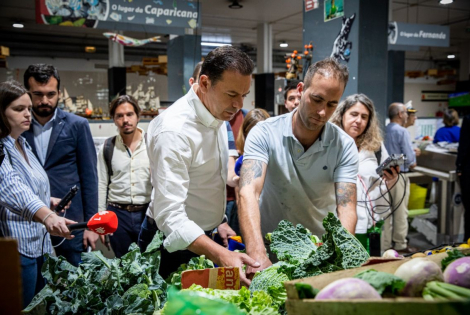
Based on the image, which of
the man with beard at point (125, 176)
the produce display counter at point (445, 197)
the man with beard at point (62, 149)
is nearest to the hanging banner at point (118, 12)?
the man with beard at point (125, 176)

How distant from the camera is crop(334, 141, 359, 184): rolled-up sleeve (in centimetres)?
190

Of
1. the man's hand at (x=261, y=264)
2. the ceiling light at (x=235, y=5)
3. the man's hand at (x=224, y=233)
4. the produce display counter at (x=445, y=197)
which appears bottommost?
the produce display counter at (x=445, y=197)

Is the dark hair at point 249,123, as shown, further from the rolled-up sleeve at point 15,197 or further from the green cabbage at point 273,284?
the green cabbage at point 273,284

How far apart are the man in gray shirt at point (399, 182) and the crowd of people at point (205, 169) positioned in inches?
80.6

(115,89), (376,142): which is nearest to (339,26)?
(376,142)

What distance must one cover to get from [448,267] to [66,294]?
1137mm

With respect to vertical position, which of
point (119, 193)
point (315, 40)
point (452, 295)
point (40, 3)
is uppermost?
point (40, 3)

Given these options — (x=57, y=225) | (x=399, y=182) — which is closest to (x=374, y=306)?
(x=57, y=225)

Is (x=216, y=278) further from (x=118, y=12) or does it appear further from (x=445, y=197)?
(x=445, y=197)

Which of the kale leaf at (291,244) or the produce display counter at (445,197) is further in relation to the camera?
the produce display counter at (445,197)

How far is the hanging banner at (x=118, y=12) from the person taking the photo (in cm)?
431

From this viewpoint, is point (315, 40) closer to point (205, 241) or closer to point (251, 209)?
point (251, 209)

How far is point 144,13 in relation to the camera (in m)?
4.69

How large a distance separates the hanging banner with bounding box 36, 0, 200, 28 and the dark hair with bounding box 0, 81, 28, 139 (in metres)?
2.59
